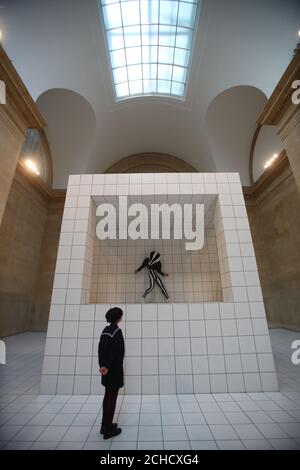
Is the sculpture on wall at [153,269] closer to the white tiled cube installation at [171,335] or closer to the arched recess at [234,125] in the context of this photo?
the white tiled cube installation at [171,335]

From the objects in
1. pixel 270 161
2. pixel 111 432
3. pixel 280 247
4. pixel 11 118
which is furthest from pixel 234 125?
pixel 111 432

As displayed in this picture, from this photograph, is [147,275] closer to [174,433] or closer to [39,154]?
[174,433]

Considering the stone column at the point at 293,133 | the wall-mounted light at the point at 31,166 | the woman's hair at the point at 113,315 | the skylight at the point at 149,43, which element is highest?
the skylight at the point at 149,43

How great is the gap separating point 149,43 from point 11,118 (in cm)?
519

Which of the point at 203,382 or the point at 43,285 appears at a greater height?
the point at 43,285

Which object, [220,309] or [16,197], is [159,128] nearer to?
[16,197]

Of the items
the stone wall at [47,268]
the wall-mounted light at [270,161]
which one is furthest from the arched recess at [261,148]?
the stone wall at [47,268]

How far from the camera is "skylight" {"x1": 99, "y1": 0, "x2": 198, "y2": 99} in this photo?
240 inches

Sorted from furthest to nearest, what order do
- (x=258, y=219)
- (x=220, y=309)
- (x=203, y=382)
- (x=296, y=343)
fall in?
(x=258, y=219) → (x=296, y=343) → (x=220, y=309) → (x=203, y=382)

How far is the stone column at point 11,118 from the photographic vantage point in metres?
4.53

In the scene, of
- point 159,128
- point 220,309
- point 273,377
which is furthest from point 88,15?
point 273,377

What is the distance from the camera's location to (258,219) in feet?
28.5

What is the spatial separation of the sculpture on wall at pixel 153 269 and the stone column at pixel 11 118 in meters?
3.50

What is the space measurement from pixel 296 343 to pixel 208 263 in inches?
107
